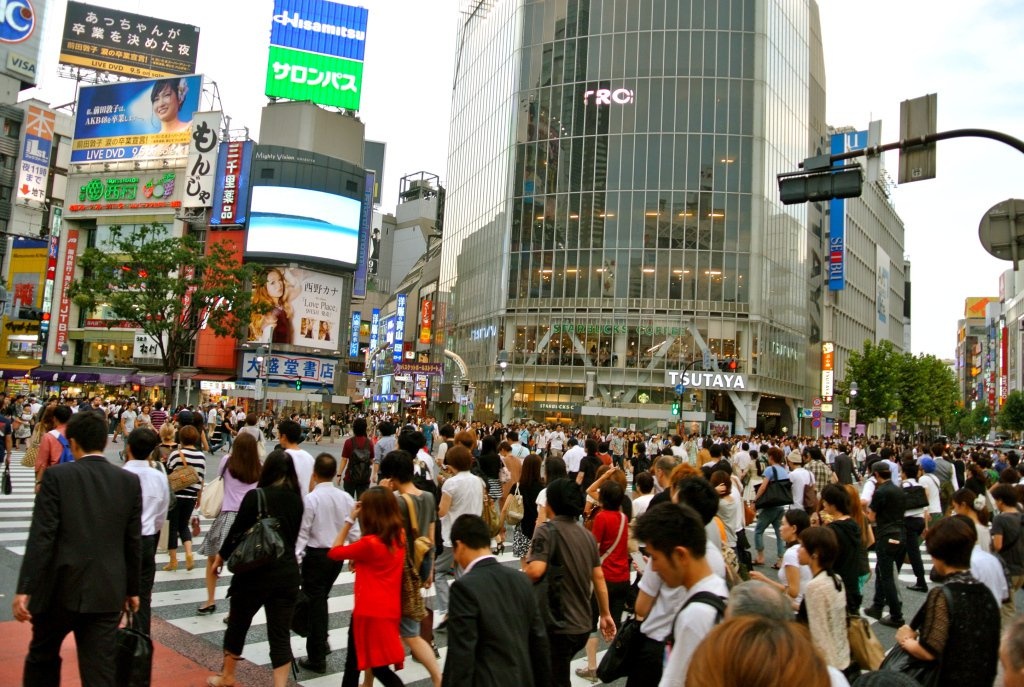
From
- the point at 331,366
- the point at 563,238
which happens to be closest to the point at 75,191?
the point at 331,366

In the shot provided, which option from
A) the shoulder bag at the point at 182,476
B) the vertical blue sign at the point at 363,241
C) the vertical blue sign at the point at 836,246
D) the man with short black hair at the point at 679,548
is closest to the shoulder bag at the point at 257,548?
the man with short black hair at the point at 679,548

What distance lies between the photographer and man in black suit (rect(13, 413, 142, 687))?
441 cm

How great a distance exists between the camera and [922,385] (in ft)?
244

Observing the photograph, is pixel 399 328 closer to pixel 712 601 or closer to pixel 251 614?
pixel 251 614

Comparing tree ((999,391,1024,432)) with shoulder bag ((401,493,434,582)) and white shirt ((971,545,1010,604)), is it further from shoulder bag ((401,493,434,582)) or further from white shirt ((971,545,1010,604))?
shoulder bag ((401,493,434,582))

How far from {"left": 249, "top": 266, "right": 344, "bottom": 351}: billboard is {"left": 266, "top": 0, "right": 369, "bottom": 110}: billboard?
18.0 meters

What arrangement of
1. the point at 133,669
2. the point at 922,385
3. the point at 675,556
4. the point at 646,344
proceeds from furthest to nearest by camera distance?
1. the point at 922,385
2. the point at 646,344
3. the point at 133,669
4. the point at 675,556

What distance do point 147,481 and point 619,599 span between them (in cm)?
407

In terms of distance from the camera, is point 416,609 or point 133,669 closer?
point 133,669

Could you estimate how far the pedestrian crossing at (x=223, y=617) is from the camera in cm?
670

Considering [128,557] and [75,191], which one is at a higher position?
[75,191]

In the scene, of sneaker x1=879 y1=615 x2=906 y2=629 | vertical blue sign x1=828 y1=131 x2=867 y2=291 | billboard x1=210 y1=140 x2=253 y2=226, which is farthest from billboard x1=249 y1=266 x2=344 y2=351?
sneaker x1=879 y1=615 x2=906 y2=629

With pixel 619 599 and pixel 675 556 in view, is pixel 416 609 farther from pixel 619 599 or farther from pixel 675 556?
pixel 675 556

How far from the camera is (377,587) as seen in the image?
17.1 feet
